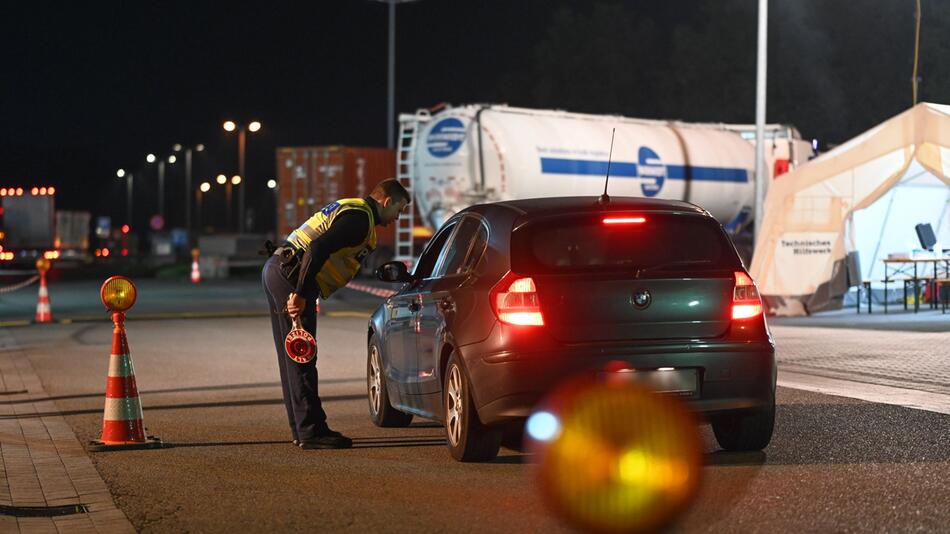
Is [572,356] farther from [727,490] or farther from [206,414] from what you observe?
[206,414]

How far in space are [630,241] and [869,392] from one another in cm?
451

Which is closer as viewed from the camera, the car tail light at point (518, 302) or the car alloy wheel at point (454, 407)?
the car tail light at point (518, 302)

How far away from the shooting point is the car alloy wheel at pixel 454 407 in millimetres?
8695

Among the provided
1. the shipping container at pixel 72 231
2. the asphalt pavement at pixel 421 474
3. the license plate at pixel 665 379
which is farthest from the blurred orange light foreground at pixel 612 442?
the shipping container at pixel 72 231

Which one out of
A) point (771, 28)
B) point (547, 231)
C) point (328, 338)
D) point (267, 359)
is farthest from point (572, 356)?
point (771, 28)

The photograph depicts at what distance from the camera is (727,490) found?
7.48 m

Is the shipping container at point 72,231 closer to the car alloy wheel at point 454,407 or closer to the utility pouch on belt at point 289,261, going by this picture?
the utility pouch on belt at point 289,261

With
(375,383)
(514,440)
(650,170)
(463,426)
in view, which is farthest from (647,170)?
(463,426)

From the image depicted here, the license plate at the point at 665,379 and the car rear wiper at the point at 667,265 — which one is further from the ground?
the car rear wiper at the point at 667,265

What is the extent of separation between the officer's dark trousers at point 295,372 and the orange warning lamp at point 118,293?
878 millimetres

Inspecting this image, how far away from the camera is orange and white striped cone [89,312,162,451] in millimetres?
9602

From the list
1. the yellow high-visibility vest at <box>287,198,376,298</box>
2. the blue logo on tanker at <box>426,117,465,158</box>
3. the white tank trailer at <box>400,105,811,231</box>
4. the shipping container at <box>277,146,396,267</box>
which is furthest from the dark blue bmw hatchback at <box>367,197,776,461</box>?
the shipping container at <box>277,146,396,267</box>

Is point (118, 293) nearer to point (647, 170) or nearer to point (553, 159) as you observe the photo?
point (553, 159)

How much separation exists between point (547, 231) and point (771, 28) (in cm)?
5788
